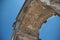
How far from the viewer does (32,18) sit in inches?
A: 32.7

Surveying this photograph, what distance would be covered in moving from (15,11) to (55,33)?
0.57 m

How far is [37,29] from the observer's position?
84cm

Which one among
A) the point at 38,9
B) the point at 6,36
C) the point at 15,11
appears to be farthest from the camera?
the point at 6,36

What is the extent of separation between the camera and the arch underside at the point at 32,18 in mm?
820

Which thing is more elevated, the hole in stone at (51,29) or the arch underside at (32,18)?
the hole in stone at (51,29)

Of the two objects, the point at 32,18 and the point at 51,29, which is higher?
the point at 51,29

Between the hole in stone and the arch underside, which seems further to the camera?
the hole in stone

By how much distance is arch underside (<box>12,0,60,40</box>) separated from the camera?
2.69ft

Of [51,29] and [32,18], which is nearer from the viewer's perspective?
[32,18]

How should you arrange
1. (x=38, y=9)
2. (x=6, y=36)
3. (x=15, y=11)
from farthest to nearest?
(x=6, y=36)
(x=15, y=11)
(x=38, y=9)

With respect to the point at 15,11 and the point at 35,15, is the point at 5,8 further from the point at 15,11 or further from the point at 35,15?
the point at 35,15

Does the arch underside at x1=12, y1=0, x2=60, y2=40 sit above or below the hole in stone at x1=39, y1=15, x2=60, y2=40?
below

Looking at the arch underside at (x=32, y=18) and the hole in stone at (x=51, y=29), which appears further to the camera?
the hole in stone at (x=51, y=29)

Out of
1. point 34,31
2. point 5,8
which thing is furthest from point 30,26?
point 5,8
